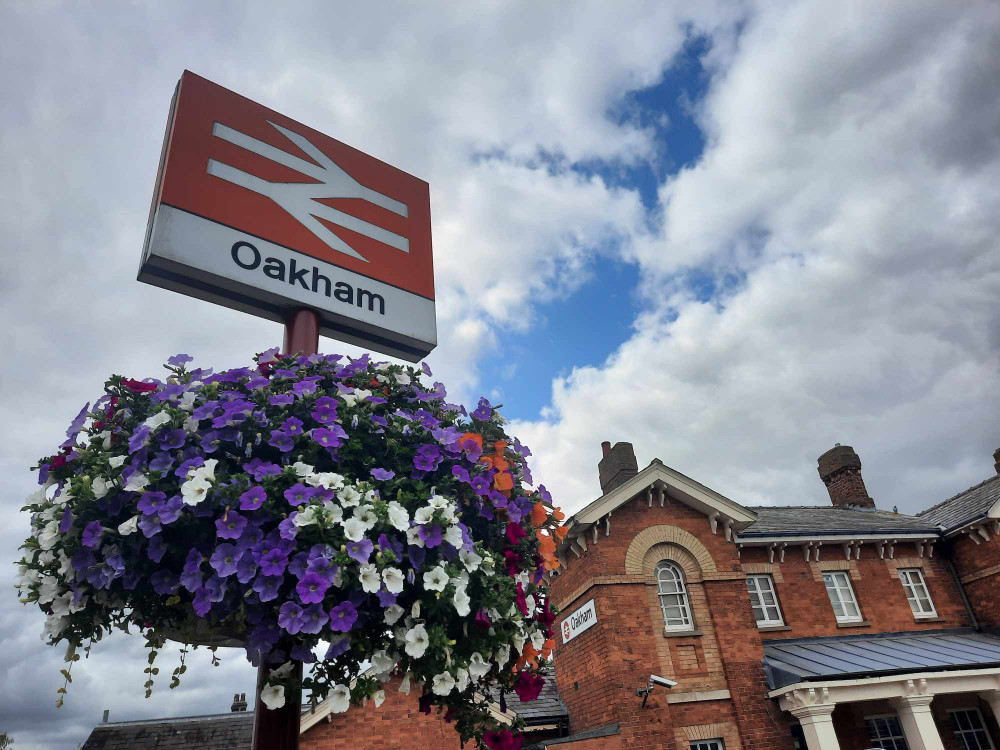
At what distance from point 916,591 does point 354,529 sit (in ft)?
66.7

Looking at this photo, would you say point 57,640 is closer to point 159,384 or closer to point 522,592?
point 159,384

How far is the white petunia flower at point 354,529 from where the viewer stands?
2.30 m

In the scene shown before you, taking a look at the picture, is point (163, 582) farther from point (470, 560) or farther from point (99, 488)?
point (470, 560)

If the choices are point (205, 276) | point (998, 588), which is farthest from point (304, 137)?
point (998, 588)

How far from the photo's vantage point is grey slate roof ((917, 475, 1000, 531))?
17.9 m

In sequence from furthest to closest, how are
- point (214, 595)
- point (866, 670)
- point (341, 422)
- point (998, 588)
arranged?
point (998, 588) → point (866, 670) → point (341, 422) → point (214, 595)

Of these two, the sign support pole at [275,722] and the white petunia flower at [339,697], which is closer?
the white petunia flower at [339,697]

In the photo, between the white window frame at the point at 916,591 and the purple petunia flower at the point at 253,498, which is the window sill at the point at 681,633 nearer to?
the white window frame at the point at 916,591

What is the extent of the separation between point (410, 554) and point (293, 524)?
436 mm

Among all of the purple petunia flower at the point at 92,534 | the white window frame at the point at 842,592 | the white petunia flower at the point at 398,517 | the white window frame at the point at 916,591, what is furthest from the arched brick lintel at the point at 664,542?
the purple petunia flower at the point at 92,534

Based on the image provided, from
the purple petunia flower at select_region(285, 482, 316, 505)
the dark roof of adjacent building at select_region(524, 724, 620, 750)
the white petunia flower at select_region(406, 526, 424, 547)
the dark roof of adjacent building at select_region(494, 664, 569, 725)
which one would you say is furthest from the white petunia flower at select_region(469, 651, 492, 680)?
the dark roof of adjacent building at select_region(494, 664, 569, 725)

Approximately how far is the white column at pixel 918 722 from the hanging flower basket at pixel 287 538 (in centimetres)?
1488

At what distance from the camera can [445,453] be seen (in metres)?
2.85

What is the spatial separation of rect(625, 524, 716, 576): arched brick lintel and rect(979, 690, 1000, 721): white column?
6.74 m
